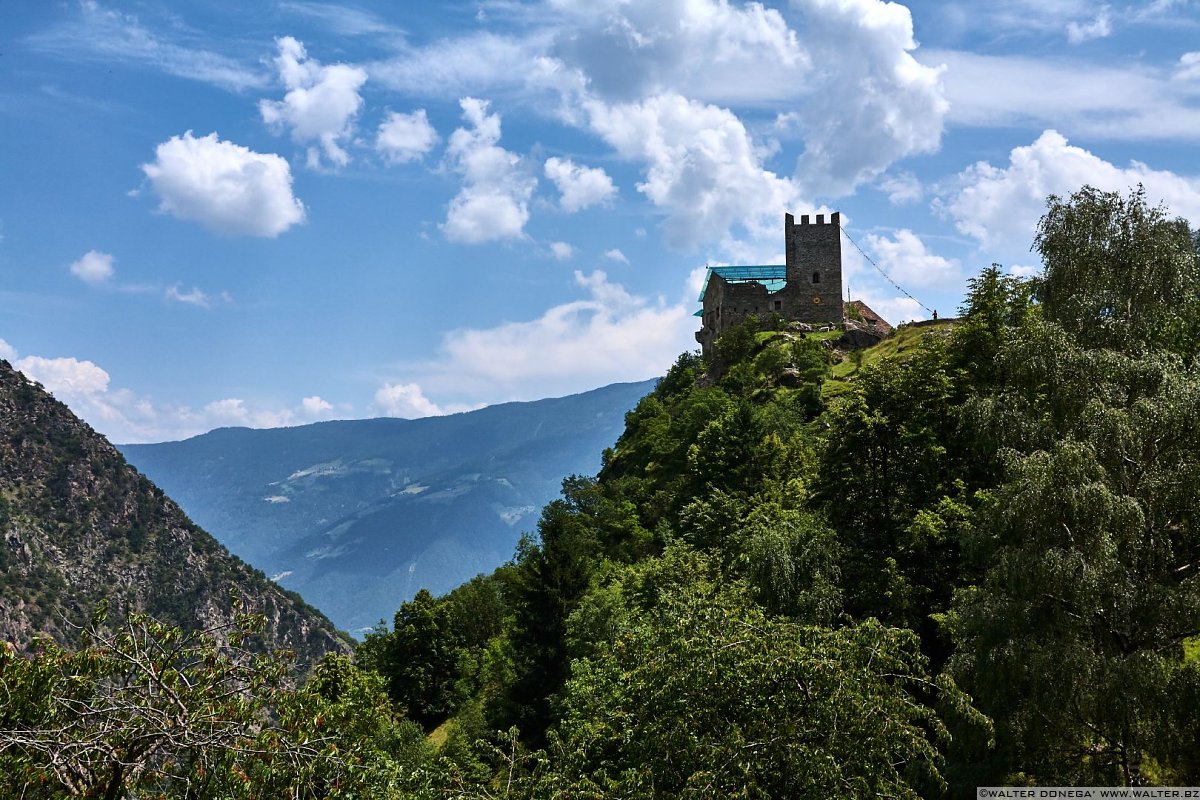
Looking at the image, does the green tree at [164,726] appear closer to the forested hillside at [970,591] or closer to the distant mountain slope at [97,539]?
the forested hillside at [970,591]

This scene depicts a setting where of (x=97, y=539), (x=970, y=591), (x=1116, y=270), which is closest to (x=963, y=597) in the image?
(x=970, y=591)

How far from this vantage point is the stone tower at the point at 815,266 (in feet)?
287

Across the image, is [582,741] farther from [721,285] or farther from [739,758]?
[721,285]

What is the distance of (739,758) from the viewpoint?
1481 cm

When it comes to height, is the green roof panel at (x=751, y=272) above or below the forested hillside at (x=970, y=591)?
above

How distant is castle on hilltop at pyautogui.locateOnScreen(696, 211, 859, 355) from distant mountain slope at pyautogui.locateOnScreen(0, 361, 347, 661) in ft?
282

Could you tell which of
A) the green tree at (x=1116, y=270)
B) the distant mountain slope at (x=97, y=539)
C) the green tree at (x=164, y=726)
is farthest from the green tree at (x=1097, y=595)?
the distant mountain slope at (x=97, y=539)

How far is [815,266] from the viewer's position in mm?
88688

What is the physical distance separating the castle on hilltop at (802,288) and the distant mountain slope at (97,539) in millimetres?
85916

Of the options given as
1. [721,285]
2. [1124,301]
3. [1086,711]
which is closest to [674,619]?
[1086,711]

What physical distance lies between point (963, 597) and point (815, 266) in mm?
72208

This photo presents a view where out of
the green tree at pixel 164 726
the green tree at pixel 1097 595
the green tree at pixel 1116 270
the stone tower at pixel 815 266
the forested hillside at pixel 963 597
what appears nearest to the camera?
the green tree at pixel 164 726

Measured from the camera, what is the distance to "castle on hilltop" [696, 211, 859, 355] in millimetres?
87750

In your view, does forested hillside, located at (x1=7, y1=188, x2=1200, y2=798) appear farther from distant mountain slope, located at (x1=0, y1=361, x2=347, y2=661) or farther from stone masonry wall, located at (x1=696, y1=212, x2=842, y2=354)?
distant mountain slope, located at (x1=0, y1=361, x2=347, y2=661)
